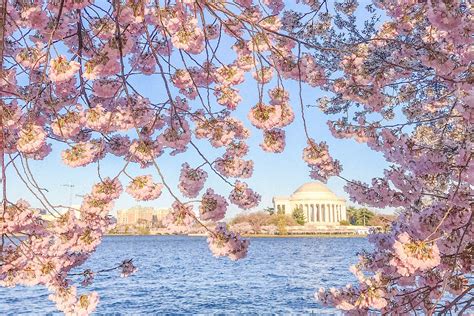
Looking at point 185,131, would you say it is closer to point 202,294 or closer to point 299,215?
point 202,294

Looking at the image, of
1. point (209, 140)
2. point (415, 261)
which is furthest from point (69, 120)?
point (415, 261)

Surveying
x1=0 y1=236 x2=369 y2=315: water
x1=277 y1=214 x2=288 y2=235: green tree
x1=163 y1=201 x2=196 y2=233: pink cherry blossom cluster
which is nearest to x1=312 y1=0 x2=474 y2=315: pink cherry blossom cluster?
x1=163 y1=201 x2=196 y2=233: pink cherry blossom cluster

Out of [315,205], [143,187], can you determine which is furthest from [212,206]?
[315,205]

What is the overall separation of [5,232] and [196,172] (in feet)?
4.53

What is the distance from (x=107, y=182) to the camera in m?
3.41

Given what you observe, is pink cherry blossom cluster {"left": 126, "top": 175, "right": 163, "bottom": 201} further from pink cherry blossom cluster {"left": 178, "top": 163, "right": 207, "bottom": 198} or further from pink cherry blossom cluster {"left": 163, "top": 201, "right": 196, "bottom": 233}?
pink cherry blossom cluster {"left": 163, "top": 201, "right": 196, "bottom": 233}

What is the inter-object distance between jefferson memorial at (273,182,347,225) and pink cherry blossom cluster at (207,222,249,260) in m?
108

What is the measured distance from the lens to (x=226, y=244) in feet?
11.0

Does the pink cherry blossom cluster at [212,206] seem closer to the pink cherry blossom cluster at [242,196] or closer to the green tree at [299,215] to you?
the pink cherry blossom cluster at [242,196]

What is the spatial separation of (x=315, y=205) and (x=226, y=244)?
110669mm

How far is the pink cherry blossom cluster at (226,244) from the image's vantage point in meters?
3.33

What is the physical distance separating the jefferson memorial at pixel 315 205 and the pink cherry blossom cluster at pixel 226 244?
10847 centimetres

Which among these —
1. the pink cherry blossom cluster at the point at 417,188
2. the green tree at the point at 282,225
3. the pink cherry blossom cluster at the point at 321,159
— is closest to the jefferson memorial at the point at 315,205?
the green tree at the point at 282,225

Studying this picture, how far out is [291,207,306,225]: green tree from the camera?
107 meters
